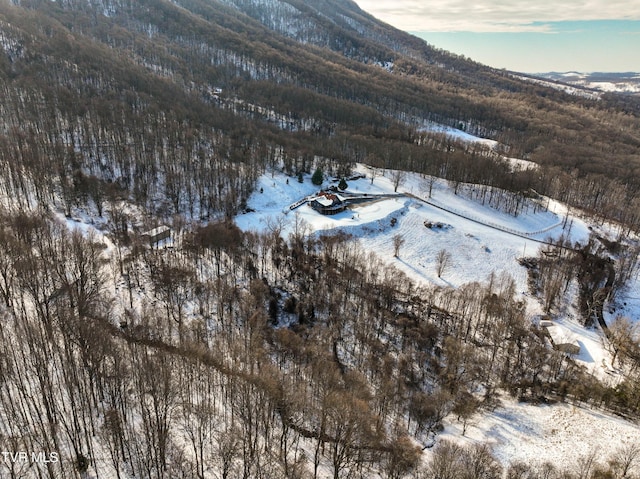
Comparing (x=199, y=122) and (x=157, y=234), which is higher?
(x=199, y=122)

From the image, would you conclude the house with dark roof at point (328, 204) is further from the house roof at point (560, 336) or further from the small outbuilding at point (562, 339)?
the house roof at point (560, 336)

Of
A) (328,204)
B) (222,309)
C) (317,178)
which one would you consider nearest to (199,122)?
(317,178)

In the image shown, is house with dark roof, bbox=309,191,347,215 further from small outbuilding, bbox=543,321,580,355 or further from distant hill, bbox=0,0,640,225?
small outbuilding, bbox=543,321,580,355

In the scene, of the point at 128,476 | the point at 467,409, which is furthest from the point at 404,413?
the point at 128,476

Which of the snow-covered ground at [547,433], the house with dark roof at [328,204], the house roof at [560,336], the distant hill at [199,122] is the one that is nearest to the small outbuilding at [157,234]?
the distant hill at [199,122]

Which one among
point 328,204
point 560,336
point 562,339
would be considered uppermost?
point 328,204

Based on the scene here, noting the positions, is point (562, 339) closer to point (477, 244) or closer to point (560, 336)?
point (560, 336)

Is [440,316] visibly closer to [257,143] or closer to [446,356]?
[446,356]
